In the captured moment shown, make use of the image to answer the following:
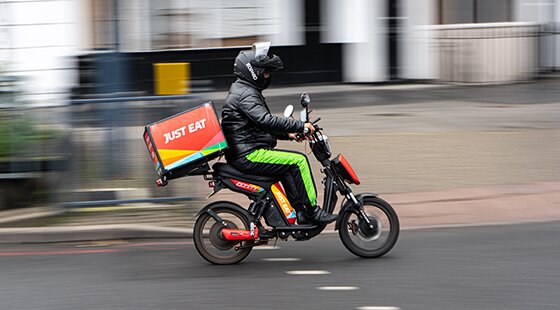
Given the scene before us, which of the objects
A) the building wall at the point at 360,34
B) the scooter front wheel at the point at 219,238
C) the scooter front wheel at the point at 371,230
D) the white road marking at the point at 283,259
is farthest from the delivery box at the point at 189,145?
the building wall at the point at 360,34

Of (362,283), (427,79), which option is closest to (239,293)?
(362,283)

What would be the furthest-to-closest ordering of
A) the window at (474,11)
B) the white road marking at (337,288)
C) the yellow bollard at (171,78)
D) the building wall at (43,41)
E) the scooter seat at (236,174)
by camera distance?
the window at (474,11) < the building wall at (43,41) < the yellow bollard at (171,78) < the scooter seat at (236,174) < the white road marking at (337,288)

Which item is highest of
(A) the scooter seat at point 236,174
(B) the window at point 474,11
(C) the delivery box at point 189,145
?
(B) the window at point 474,11

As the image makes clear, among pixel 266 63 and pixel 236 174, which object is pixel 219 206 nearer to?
pixel 236 174

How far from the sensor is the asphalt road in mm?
6301

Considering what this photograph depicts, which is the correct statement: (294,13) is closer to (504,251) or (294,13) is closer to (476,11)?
(476,11)

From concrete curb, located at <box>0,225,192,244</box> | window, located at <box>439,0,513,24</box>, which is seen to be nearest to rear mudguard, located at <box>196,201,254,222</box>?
concrete curb, located at <box>0,225,192,244</box>

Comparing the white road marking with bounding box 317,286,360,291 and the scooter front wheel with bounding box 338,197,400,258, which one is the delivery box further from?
the white road marking with bounding box 317,286,360,291

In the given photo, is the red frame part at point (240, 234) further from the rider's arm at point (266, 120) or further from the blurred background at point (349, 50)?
the blurred background at point (349, 50)

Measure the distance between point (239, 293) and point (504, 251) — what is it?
8.10 ft

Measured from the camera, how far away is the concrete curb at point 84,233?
26.9ft

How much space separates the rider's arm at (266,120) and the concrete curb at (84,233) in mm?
1590

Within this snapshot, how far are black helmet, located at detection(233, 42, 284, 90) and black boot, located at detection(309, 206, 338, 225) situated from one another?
110 cm

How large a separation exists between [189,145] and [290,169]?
0.82 metres
